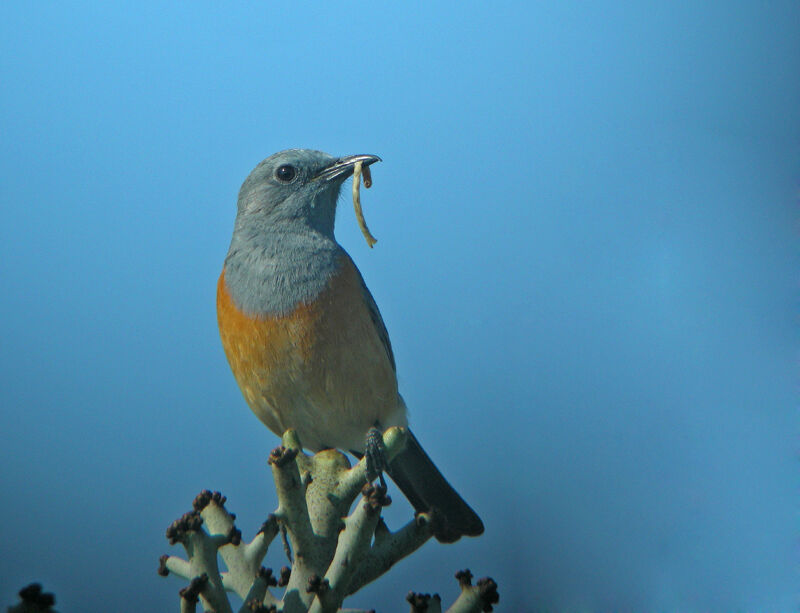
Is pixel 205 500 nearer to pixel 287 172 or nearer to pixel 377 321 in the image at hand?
pixel 377 321

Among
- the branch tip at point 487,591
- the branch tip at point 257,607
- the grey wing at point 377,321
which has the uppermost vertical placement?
the grey wing at point 377,321

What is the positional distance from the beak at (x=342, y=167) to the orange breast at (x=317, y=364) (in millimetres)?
253

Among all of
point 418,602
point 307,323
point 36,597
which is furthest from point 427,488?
point 36,597

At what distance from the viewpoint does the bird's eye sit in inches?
77.9

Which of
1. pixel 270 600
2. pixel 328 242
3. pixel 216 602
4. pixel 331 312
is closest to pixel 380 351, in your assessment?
pixel 331 312

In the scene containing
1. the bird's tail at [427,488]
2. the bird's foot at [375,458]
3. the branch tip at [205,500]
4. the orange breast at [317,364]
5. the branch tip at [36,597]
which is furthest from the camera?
the bird's tail at [427,488]

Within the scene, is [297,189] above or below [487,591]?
above

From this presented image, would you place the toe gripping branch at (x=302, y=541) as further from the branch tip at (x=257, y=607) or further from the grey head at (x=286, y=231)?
the grey head at (x=286, y=231)

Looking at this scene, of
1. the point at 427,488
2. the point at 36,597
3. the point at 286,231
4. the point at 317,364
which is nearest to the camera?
the point at 36,597

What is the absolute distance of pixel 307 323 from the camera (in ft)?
5.65

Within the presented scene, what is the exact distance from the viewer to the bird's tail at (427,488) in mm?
2016

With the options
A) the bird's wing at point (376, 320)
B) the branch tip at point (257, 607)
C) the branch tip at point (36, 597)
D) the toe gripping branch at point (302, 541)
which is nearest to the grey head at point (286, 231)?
the bird's wing at point (376, 320)

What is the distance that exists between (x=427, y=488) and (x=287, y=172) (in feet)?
3.35

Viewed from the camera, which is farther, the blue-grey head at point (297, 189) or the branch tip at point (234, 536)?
the blue-grey head at point (297, 189)
